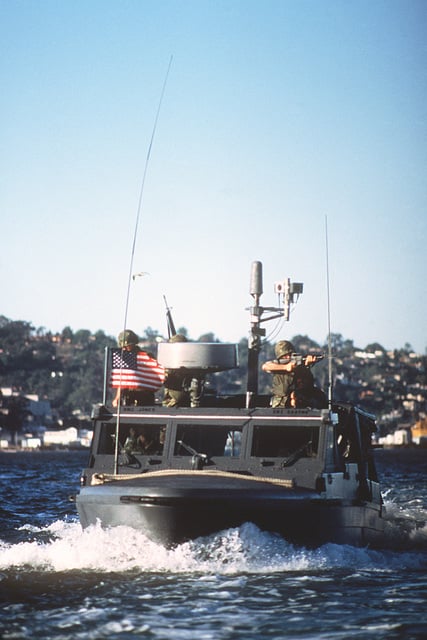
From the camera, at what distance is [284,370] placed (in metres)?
19.1

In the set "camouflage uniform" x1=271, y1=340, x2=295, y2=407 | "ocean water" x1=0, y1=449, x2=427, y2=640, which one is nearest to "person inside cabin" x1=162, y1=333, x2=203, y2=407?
"camouflage uniform" x1=271, y1=340, x2=295, y2=407

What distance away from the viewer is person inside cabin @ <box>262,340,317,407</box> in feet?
62.5

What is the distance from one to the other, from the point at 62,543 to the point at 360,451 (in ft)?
18.1

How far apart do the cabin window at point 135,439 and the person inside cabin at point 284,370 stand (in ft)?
6.32

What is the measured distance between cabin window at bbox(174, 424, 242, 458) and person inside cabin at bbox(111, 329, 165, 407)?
3.52 ft

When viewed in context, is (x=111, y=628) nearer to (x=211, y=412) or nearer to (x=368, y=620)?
(x=368, y=620)

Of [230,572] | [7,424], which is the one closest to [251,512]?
[230,572]

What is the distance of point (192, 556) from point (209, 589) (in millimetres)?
1540

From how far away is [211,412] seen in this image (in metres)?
18.5

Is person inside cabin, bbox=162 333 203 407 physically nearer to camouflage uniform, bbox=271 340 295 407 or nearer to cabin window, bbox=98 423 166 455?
cabin window, bbox=98 423 166 455

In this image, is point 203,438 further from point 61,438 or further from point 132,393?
point 61,438

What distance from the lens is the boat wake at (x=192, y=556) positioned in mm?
16859

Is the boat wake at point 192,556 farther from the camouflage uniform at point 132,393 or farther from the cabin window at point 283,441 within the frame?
the camouflage uniform at point 132,393

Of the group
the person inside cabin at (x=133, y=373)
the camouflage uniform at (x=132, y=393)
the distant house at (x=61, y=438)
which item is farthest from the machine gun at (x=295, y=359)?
the distant house at (x=61, y=438)
